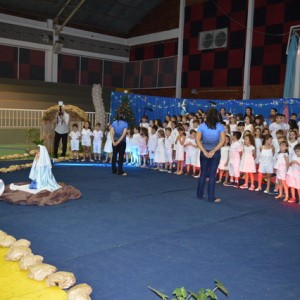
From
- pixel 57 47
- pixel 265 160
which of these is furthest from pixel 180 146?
pixel 57 47

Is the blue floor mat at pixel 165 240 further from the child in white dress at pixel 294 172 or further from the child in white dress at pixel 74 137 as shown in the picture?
the child in white dress at pixel 74 137

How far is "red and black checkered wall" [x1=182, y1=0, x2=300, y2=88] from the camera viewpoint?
1481 centimetres

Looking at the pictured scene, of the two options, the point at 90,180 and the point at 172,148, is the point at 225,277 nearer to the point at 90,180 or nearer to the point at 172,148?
the point at 90,180

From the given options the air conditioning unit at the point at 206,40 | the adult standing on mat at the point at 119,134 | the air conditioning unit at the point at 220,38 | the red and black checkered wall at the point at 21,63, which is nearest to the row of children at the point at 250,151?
the adult standing on mat at the point at 119,134

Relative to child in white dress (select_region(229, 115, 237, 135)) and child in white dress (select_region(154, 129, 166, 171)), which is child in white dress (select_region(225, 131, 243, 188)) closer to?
child in white dress (select_region(229, 115, 237, 135))

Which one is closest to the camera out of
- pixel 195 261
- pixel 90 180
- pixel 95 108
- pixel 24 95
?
pixel 195 261

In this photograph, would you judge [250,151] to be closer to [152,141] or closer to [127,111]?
[152,141]

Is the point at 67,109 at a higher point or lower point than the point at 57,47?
lower

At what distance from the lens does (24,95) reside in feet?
58.1

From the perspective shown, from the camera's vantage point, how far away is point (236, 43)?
1631cm

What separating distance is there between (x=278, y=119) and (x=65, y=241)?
676 centimetres

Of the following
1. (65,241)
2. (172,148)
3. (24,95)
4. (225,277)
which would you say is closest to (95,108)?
(24,95)

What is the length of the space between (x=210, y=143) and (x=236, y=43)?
10774mm

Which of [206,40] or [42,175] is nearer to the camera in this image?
[42,175]
